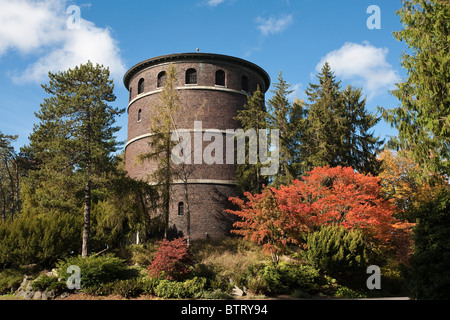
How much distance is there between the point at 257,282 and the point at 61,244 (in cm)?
1017

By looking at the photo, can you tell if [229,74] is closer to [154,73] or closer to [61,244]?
[154,73]

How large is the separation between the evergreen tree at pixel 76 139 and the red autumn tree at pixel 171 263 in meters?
4.70

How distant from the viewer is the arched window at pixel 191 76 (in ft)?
85.4

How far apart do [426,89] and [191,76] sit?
16.9 m

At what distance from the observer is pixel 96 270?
1588 cm

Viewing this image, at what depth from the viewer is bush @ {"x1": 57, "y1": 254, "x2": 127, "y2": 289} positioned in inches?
621

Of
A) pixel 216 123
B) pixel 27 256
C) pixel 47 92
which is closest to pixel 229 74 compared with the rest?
pixel 216 123

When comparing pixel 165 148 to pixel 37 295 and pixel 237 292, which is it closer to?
pixel 237 292

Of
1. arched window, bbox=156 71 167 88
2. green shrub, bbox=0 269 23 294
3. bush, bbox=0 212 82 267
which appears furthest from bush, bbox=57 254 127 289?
arched window, bbox=156 71 167 88

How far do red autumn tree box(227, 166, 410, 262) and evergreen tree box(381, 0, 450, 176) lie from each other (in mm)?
4235

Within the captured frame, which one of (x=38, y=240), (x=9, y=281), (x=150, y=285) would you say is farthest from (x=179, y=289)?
(x=9, y=281)

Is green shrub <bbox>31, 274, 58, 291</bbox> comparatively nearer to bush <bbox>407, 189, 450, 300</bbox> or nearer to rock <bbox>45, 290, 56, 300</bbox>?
rock <bbox>45, 290, 56, 300</bbox>

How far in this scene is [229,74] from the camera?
1043 inches
